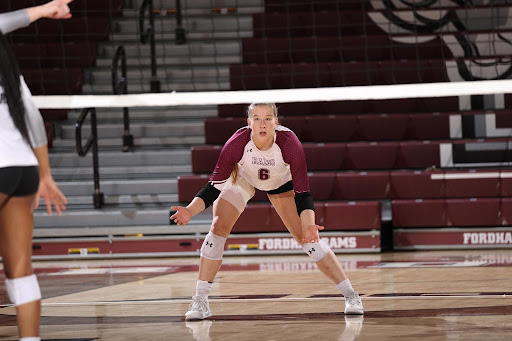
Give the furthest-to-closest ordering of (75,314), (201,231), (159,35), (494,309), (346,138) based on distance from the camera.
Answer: (159,35)
(346,138)
(201,231)
(75,314)
(494,309)

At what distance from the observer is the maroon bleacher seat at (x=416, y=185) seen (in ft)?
37.5

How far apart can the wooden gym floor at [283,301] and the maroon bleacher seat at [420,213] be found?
98 cm

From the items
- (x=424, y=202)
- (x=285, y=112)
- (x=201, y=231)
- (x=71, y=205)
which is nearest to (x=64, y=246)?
(x=71, y=205)

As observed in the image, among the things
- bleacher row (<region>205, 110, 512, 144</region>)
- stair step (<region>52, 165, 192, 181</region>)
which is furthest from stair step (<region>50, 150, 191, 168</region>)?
bleacher row (<region>205, 110, 512, 144</region>)

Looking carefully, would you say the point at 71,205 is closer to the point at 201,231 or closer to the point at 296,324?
the point at 201,231

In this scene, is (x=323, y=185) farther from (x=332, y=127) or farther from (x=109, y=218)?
(x=109, y=218)

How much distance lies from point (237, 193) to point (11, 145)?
2460 mm

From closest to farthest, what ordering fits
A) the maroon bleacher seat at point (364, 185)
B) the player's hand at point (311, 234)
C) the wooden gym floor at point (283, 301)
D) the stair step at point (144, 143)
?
the wooden gym floor at point (283, 301), the player's hand at point (311, 234), the maroon bleacher seat at point (364, 185), the stair step at point (144, 143)

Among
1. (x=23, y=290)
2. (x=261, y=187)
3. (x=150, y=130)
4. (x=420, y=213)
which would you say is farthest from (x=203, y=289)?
(x=150, y=130)

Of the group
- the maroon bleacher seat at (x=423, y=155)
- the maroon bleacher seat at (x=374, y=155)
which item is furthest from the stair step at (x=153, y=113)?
the maroon bleacher seat at (x=423, y=155)

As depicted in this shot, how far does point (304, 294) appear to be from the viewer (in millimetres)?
6852

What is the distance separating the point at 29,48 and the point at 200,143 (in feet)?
10.8

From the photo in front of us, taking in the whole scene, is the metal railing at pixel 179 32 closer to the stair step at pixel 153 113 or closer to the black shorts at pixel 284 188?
the stair step at pixel 153 113

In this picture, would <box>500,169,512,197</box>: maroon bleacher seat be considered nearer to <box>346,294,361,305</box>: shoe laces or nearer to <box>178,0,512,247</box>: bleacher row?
<box>178,0,512,247</box>: bleacher row
